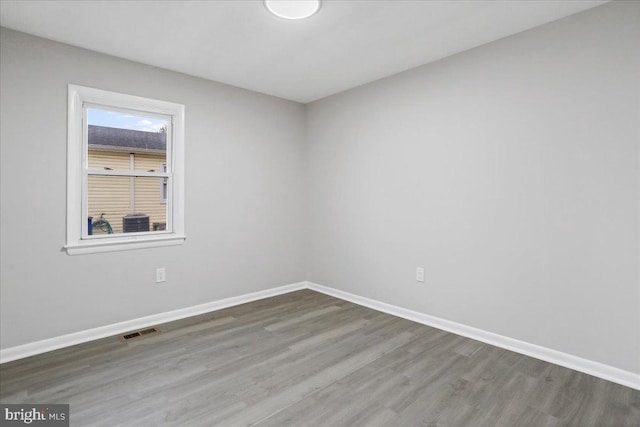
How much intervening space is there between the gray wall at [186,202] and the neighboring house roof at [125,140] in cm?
26

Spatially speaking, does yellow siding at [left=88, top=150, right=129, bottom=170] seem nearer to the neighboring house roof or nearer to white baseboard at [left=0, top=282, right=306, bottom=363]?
the neighboring house roof

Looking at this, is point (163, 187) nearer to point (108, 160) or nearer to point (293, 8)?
point (108, 160)

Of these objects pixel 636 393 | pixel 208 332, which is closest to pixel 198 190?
pixel 208 332

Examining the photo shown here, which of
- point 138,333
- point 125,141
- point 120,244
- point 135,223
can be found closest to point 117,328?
point 138,333

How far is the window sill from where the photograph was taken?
2879 millimetres

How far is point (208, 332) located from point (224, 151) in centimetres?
192

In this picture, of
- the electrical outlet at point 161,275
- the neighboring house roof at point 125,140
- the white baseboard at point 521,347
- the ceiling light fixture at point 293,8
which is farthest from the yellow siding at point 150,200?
the white baseboard at point 521,347

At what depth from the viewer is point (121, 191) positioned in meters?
3.22

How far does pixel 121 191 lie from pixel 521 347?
147 inches

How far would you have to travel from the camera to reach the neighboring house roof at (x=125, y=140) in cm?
307

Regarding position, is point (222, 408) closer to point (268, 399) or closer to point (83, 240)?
point (268, 399)

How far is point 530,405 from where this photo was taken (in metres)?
1.98

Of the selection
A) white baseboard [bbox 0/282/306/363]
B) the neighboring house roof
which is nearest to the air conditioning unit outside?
the neighboring house roof

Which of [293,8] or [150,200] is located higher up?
[293,8]
